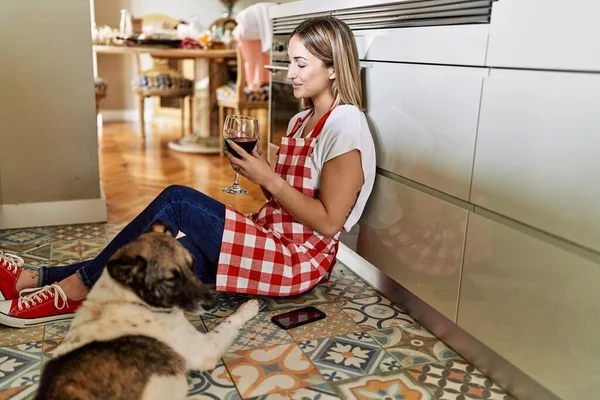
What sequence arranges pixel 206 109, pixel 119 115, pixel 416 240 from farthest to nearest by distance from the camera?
pixel 119 115 → pixel 206 109 → pixel 416 240

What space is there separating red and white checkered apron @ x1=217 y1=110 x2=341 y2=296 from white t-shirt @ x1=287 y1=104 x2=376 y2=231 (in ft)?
0.09

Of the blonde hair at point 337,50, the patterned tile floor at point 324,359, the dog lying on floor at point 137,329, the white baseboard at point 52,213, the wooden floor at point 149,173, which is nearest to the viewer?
the dog lying on floor at point 137,329

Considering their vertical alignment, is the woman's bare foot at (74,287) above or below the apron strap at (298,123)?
below

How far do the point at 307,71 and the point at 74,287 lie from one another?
984mm

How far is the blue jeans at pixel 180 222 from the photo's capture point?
1.66 m

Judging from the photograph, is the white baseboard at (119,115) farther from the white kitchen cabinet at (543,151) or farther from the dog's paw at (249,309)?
the white kitchen cabinet at (543,151)

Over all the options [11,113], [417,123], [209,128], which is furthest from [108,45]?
[417,123]

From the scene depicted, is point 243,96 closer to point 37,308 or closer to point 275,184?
point 275,184

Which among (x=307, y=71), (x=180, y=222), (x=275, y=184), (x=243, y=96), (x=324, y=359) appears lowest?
(x=324, y=359)

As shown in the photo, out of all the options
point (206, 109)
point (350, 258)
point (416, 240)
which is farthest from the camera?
point (206, 109)

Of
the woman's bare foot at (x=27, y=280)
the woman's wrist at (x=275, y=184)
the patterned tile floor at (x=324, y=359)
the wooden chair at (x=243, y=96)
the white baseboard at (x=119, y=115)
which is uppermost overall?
the wooden chair at (x=243, y=96)

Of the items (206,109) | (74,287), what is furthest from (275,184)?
(206,109)

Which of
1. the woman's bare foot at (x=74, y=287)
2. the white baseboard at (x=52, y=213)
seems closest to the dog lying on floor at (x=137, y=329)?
the woman's bare foot at (x=74, y=287)

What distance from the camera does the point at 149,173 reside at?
375 centimetres
